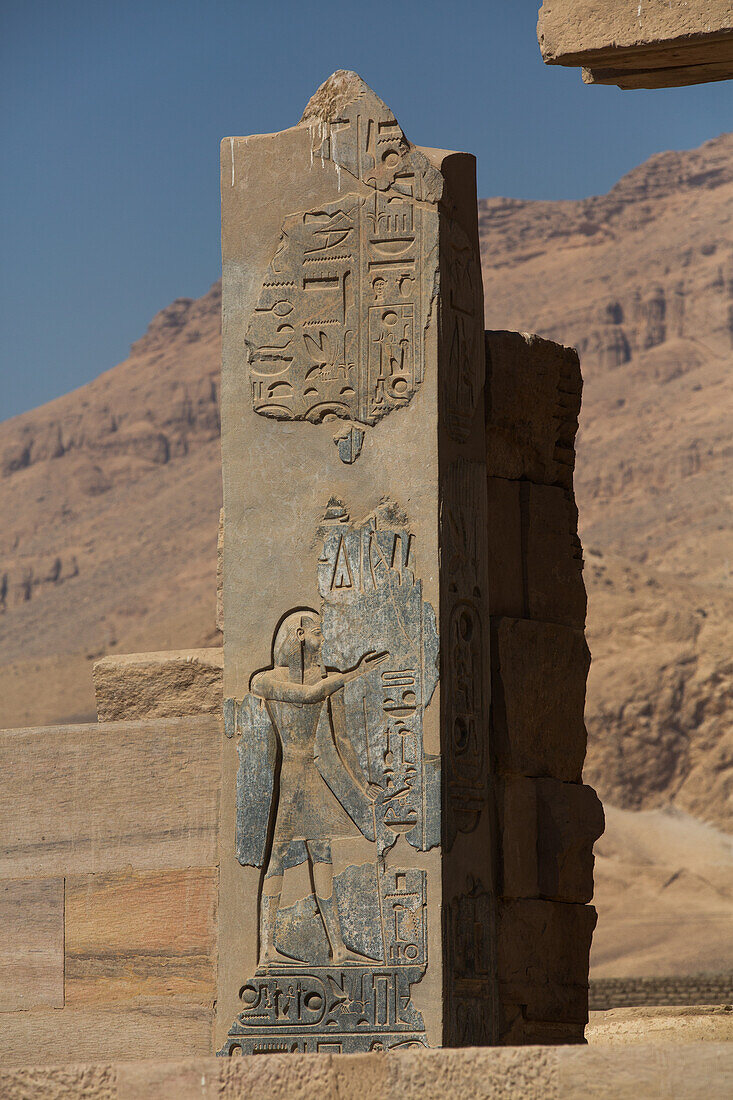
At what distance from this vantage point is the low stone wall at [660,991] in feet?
54.5

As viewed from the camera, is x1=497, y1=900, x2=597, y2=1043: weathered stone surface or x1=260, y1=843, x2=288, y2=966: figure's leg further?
x1=497, y1=900, x2=597, y2=1043: weathered stone surface

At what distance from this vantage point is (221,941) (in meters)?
5.77

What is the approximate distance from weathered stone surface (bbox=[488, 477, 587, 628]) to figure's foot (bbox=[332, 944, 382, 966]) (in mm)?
1409

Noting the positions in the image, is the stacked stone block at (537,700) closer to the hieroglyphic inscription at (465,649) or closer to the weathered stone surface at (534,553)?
the weathered stone surface at (534,553)

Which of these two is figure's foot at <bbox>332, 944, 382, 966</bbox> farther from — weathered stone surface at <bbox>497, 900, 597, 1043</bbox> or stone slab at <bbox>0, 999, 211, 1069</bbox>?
stone slab at <bbox>0, 999, 211, 1069</bbox>

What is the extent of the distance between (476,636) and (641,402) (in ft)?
184

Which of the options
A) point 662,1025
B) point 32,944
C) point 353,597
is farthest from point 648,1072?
point 662,1025

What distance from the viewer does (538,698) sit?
20.9 ft

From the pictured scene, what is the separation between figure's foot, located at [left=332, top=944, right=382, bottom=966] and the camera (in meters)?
5.53

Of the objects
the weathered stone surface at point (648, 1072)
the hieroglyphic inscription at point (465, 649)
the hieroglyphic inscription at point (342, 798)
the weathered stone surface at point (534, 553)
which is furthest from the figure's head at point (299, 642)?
the weathered stone surface at point (648, 1072)

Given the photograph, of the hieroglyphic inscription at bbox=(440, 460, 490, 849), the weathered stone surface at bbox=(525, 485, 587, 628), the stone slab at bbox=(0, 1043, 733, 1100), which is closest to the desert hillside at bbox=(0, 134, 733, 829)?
the weathered stone surface at bbox=(525, 485, 587, 628)

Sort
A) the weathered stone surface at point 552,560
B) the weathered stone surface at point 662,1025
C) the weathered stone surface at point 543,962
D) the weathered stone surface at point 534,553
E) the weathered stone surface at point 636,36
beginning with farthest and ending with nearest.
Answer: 1. the weathered stone surface at point 662,1025
2. the weathered stone surface at point 552,560
3. the weathered stone surface at point 534,553
4. the weathered stone surface at point 543,962
5. the weathered stone surface at point 636,36

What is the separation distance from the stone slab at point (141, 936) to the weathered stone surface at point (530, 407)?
6.28ft

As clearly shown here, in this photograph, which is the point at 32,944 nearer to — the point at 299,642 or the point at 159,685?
the point at 159,685
